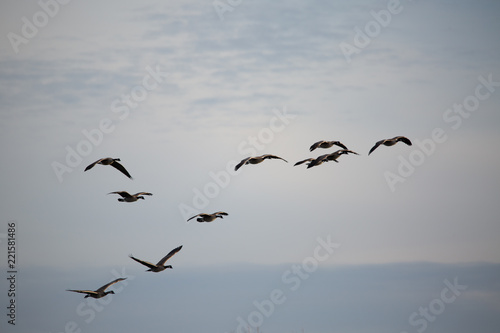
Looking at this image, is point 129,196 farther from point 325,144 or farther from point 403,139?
point 403,139

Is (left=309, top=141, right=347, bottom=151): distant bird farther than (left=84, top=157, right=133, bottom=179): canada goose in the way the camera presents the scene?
Yes

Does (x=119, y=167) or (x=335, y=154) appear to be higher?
(x=335, y=154)

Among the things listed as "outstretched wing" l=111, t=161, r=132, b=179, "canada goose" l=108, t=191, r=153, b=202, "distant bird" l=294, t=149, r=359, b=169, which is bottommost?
"canada goose" l=108, t=191, r=153, b=202

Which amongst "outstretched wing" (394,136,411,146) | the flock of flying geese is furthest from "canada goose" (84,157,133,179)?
"outstretched wing" (394,136,411,146)

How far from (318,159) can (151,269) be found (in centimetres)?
1819

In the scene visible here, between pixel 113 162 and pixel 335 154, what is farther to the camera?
pixel 335 154

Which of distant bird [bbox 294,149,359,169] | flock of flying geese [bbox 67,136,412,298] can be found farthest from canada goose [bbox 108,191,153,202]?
distant bird [bbox 294,149,359,169]

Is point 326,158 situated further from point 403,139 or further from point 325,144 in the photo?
point 403,139

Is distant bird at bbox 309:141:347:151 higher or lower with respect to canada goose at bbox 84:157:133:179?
higher

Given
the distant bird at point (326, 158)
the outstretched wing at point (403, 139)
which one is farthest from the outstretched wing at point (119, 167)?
the outstretched wing at point (403, 139)

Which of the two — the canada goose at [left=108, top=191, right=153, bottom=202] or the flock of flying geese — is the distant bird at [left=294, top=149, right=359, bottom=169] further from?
the canada goose at [left=108, top=191, right=153, bottom=202]

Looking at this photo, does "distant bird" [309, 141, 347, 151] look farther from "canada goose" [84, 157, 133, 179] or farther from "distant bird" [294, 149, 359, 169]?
"canada goose" [84, 157, 133, 179]

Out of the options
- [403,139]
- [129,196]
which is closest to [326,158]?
[403,139]

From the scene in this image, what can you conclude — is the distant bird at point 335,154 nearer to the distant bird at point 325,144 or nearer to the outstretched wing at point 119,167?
the distant bird at point 325,144
